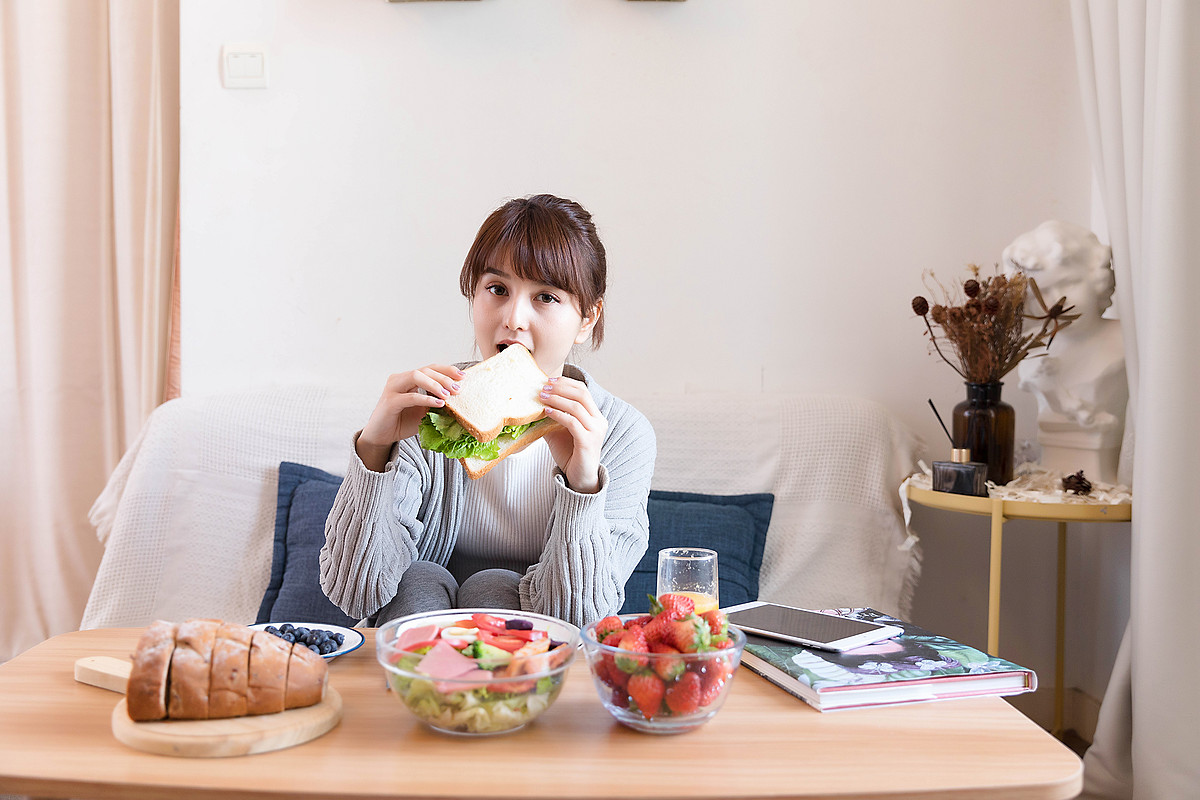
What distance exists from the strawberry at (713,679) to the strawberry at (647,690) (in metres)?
0.04

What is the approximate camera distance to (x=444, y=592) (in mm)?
1325

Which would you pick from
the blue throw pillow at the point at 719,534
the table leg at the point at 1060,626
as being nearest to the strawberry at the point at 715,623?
the blue throw pillow at the point at 719,534

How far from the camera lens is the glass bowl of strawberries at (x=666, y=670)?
0.77 metres

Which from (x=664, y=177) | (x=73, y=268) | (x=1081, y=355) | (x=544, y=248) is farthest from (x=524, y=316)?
(x=73, y=268)

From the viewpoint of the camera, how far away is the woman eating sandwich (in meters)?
1.21

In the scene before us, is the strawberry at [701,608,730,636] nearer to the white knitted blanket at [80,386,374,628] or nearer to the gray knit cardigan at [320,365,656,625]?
the gray knit cardigan at [320,365,656,625]

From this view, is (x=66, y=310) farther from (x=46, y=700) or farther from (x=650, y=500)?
(x=46, y=700)

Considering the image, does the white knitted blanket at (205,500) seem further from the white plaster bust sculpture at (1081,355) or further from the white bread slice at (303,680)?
the white plaster bust sculpture at (1081,355)

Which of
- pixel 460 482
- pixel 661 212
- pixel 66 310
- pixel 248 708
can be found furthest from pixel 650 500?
pixel 66 310

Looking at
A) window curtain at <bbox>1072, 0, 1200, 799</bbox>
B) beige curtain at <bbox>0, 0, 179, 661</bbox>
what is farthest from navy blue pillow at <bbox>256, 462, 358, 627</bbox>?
window curtain at <bbox>1072, 0, 1200, 799</bbox>

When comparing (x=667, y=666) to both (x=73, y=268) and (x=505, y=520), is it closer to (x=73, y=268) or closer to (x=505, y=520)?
(x=505, y=520)

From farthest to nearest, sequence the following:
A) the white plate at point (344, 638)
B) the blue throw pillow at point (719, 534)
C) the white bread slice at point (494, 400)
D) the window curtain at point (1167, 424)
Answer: the blue throw pillow at point (719, 534), the window curtain at point (1167, 424), the white bread slice at point (494, 400), the white plate at point (344, 638)

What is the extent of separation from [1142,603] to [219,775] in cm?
155

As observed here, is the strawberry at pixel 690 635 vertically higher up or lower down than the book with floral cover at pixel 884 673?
higher up
